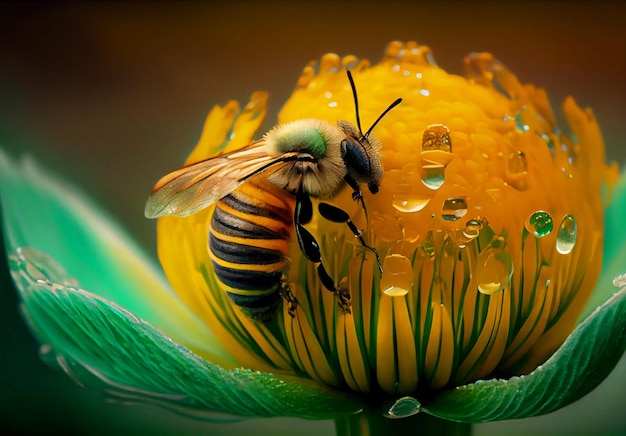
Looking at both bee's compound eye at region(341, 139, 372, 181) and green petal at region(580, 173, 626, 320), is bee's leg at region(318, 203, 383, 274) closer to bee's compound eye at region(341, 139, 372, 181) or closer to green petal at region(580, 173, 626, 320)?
bee's compound eye at region(341, 139, 372, 181)

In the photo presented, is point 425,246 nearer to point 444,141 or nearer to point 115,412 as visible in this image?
point 444,141

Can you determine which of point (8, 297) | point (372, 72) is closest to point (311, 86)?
point (372, 72)

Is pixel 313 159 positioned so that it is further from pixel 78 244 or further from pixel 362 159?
pixel 78 244

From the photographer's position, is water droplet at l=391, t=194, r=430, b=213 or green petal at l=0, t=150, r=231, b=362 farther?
green petal at l=0, t=150, r=231, b=362

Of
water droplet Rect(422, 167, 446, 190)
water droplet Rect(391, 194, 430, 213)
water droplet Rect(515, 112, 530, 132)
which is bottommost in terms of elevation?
water droplet Rect(391, 194, 430, 213)

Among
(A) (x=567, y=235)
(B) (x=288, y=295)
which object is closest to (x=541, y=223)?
(A) (x=567, y=235)

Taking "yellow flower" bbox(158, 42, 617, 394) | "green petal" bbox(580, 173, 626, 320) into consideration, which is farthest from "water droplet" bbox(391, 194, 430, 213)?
"green petal" bbox(580, 173, 626, 320)
